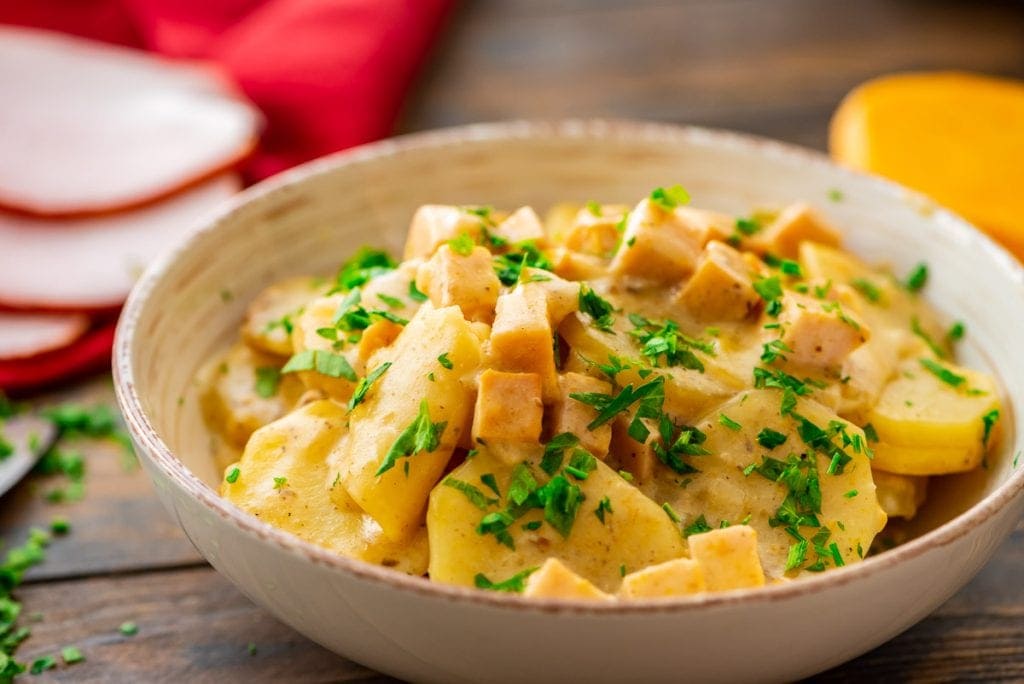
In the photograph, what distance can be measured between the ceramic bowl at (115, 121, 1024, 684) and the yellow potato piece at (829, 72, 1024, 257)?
78cm

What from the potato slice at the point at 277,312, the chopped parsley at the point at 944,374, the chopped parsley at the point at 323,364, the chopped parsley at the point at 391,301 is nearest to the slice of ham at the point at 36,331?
the potato slice at the point at 277,312

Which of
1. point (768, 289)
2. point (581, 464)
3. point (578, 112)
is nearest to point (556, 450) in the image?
point (581, 464)

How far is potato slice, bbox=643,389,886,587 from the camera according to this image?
2082 millimetres

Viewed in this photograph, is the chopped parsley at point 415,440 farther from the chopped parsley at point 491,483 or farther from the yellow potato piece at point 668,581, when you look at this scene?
the yellow potato piece at point 668,581

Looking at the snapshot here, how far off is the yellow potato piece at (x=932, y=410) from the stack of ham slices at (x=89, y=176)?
2.05 meters

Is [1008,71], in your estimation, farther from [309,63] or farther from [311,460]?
[311,460]

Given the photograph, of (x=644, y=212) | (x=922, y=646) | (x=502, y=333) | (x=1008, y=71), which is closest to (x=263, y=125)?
(x=644, y=212)

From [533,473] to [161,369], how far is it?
1005 millimetres

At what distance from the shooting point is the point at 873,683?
7.38 ft

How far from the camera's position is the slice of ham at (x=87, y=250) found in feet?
11.4

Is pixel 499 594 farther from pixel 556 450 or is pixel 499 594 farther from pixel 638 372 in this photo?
pixel 638 372

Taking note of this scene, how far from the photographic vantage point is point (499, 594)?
1.72 m

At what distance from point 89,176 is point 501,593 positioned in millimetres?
2693

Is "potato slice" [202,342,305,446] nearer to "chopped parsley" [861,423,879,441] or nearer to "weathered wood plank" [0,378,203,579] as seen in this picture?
"weathered wood plank" [0,378,203,579]
